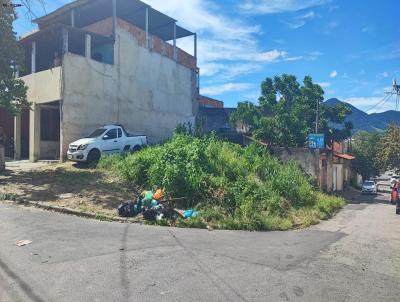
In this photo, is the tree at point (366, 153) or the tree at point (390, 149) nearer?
the tree at point (390, 149)

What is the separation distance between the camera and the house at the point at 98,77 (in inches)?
809

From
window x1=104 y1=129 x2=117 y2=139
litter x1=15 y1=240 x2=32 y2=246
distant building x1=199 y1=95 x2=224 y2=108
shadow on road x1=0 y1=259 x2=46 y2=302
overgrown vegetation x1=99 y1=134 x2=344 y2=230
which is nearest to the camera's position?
shadow on road x1=0 y1=259 x2=46 y2=302

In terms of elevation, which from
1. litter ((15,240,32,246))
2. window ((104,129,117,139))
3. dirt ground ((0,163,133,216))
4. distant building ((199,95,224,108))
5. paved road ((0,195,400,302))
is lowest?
paved road ((0,195,400,302))

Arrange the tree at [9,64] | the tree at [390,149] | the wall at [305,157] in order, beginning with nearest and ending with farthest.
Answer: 1. the tree at [9,64]
2. the wall at [305,157]
3. the tree at [390,149]

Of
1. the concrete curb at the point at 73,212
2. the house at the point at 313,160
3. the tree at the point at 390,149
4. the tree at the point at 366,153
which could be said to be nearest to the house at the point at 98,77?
the concrete curb at the point at 73,212

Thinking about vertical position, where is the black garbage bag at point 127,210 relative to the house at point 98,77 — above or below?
below

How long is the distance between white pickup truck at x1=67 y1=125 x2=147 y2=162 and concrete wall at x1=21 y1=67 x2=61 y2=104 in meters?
3.13

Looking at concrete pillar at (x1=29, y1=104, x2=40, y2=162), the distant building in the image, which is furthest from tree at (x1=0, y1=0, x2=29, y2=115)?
the distant building

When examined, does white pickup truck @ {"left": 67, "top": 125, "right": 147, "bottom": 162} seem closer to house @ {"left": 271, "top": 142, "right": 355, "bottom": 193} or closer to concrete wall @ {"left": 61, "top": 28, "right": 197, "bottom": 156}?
concrete wall @ {"left": 61, "top": 28, "right": 197, "bottom": 156}

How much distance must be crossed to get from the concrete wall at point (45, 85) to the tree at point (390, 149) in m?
33.8

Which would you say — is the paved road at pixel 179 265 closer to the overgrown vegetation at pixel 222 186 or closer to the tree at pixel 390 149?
the overgrown vegetation at pixel 222 186

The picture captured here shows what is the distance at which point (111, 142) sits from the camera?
19.4m

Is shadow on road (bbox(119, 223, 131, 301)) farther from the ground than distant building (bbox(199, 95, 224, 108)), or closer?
closer

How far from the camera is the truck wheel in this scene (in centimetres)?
1819
